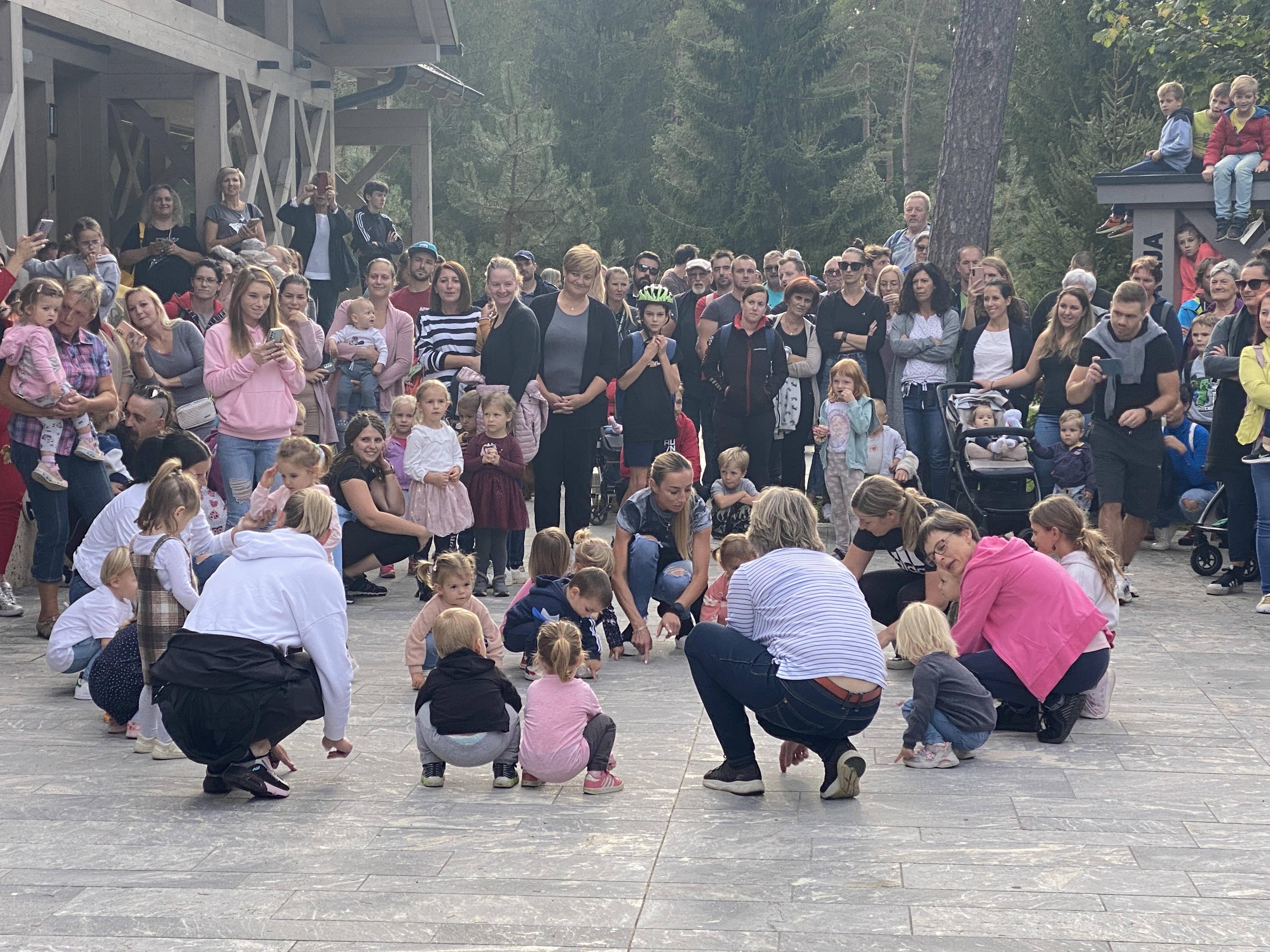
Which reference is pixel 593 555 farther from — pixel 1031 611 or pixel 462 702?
pixel 1031 611

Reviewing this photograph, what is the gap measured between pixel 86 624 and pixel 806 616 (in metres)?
3.48

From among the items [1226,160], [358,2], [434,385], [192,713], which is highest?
[358,2]

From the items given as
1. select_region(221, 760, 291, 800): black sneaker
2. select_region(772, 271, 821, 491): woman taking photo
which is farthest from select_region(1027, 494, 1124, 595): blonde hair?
select_region(772, 271, 821, 491): woman taking photo

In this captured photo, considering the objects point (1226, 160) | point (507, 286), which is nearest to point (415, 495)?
point (507, 286)

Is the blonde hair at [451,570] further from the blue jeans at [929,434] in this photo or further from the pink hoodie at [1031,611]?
the blue jeans at [929,434]

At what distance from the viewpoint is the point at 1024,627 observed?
650 cm

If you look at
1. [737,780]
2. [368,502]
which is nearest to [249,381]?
[368,502]

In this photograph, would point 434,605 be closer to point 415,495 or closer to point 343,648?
point 343,648

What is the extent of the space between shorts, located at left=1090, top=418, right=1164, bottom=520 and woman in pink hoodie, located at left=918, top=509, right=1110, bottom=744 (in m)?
3.52

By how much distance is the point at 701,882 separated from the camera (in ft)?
15.6

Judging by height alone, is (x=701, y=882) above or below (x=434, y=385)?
below

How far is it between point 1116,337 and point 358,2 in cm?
1132

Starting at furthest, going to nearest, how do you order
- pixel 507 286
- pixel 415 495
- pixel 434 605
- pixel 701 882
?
pixel 507 286 < pixel 415 495 < pixel 434 605 < pixel 701 882

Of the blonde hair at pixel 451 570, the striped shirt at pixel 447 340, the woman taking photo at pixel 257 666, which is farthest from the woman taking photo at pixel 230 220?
the woman taking photo at pixel 257 666
